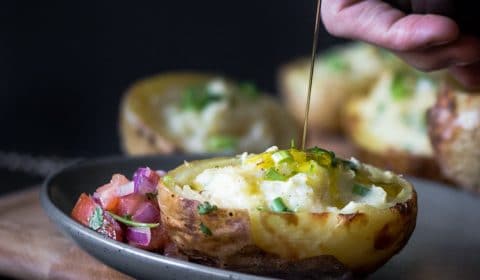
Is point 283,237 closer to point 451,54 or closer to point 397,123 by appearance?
point 451,54

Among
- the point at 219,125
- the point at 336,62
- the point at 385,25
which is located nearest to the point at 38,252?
the point at 385,25

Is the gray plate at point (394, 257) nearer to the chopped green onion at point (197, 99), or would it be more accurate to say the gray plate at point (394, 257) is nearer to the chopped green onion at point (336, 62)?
the chopped green onion at point (197, 99)

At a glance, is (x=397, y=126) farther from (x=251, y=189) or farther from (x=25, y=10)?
(x=25, y=10)

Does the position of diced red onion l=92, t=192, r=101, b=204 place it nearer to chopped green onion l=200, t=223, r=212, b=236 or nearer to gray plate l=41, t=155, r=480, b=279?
gray plate l=41, t=155, r=480, b=279

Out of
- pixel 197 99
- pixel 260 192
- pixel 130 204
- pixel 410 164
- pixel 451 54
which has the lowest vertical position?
pixel 410 164

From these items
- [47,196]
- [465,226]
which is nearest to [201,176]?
[47,196]
